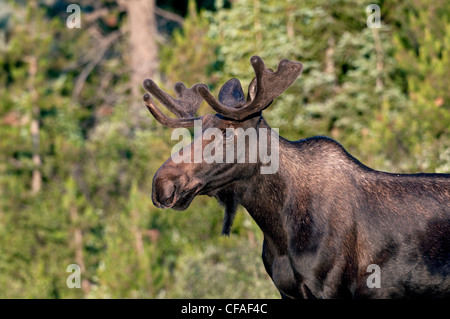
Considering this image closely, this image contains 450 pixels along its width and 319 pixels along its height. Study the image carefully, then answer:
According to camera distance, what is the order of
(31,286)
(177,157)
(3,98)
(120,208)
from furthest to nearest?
(3,98) < (120,208) < (31,286) < (177,157)

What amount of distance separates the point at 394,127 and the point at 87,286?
7.17 m

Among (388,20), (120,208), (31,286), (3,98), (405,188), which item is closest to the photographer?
(405,188)

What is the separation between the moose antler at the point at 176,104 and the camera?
17.3 ft

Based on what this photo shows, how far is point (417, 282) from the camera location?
204 inches

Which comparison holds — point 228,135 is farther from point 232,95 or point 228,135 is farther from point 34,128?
point 34,128

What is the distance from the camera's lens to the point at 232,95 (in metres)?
5.41


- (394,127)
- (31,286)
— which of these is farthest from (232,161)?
(31,286)

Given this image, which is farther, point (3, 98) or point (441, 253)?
point (3, 98)

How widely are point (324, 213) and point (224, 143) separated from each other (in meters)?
0.82

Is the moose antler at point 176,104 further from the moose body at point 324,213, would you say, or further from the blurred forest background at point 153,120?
the blurred forest background at point 153,120

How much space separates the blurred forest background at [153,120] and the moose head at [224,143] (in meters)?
5.13

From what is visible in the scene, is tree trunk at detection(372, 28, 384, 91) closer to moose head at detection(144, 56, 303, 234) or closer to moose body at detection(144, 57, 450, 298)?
moose body at detection(144, 57, 450, 298)

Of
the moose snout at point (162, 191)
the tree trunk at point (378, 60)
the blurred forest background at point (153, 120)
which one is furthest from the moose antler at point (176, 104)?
the tree trunk at point (378, 60)
